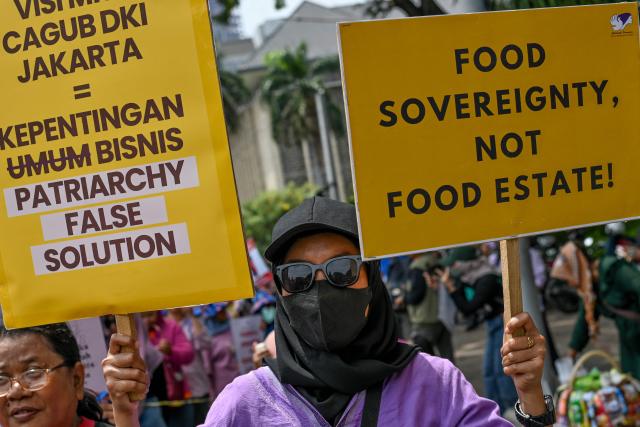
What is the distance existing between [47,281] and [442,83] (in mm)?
1359

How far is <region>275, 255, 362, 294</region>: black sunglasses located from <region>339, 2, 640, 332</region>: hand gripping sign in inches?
5.9

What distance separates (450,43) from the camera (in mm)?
2488

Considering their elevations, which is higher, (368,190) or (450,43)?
(450,43)

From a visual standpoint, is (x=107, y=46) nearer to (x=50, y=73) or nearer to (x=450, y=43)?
(x=50, y=73)

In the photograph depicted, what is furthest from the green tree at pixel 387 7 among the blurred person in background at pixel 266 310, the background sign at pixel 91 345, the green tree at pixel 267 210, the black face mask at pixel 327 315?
the green tree at pixel 267 210

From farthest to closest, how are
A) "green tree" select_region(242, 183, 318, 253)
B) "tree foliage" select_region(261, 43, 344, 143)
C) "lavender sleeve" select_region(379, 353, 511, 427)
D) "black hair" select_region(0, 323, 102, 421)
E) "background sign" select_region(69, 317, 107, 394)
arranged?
"tree foliage" select_region(261, 43, 344, 143) → "green tree" select_region(242, 183, 318, 253) → "background sign" select_region(69, 317, 107, 394) → "black hair" select_region(0, 323, 102, 421) → "lavender sleeve" select_region(379, 353, 511, 427)

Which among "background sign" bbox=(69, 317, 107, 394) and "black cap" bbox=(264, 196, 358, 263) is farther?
"background sign" bbox=(69, 317, 107, 394)

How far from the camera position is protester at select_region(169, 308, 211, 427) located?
6.84 meters

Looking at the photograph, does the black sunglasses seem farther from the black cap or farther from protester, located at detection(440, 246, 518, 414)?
protester, located at detection(440, 246, 518, 414)

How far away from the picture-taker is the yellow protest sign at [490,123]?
2.45 meters

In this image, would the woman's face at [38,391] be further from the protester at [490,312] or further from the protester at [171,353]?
the protester at [490,312]

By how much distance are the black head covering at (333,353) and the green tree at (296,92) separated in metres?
42.9

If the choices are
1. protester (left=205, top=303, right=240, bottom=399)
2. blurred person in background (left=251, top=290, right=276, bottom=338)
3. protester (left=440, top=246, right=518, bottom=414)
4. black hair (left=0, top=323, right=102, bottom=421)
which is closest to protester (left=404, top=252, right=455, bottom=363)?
protester (left=440, top=246, right=518, bottom=414)

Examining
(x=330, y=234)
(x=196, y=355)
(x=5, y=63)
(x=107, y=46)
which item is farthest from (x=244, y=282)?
(x=196, y=355)
